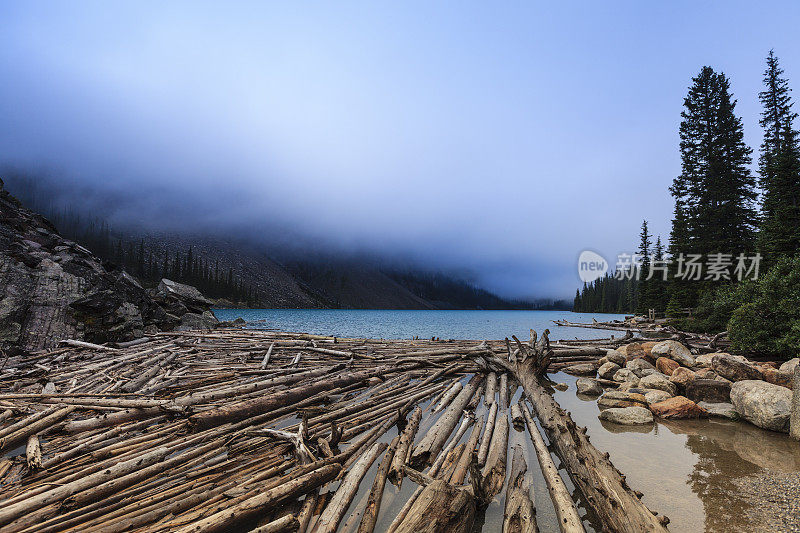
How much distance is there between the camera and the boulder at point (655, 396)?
8679 mm

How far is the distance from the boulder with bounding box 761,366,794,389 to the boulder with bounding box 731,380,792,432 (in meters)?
2.05

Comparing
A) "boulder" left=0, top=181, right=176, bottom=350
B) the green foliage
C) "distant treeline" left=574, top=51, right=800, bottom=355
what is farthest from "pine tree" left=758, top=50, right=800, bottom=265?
"boulder" left=0, top=181, right=176, bottom=350

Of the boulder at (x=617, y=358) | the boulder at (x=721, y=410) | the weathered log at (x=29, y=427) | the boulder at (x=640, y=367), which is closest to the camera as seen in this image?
the weathered log at (x=29, y=427)

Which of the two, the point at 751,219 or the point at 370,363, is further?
the point at 751,219

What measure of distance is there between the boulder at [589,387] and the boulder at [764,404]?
336 cm

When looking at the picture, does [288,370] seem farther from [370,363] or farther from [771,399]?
[771,399]

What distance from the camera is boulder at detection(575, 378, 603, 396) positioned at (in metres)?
10.7

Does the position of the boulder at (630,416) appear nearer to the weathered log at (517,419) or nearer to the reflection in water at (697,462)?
the reflection in water at (697,462)

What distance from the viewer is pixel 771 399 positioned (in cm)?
716

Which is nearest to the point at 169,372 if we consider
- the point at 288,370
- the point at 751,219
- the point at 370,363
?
the point at 288,370

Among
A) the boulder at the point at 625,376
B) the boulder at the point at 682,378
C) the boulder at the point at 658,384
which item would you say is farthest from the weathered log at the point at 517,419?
the boulder at the point at 625,376

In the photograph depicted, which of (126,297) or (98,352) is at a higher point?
(126,297)

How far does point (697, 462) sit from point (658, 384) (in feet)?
15.9

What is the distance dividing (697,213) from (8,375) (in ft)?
171
